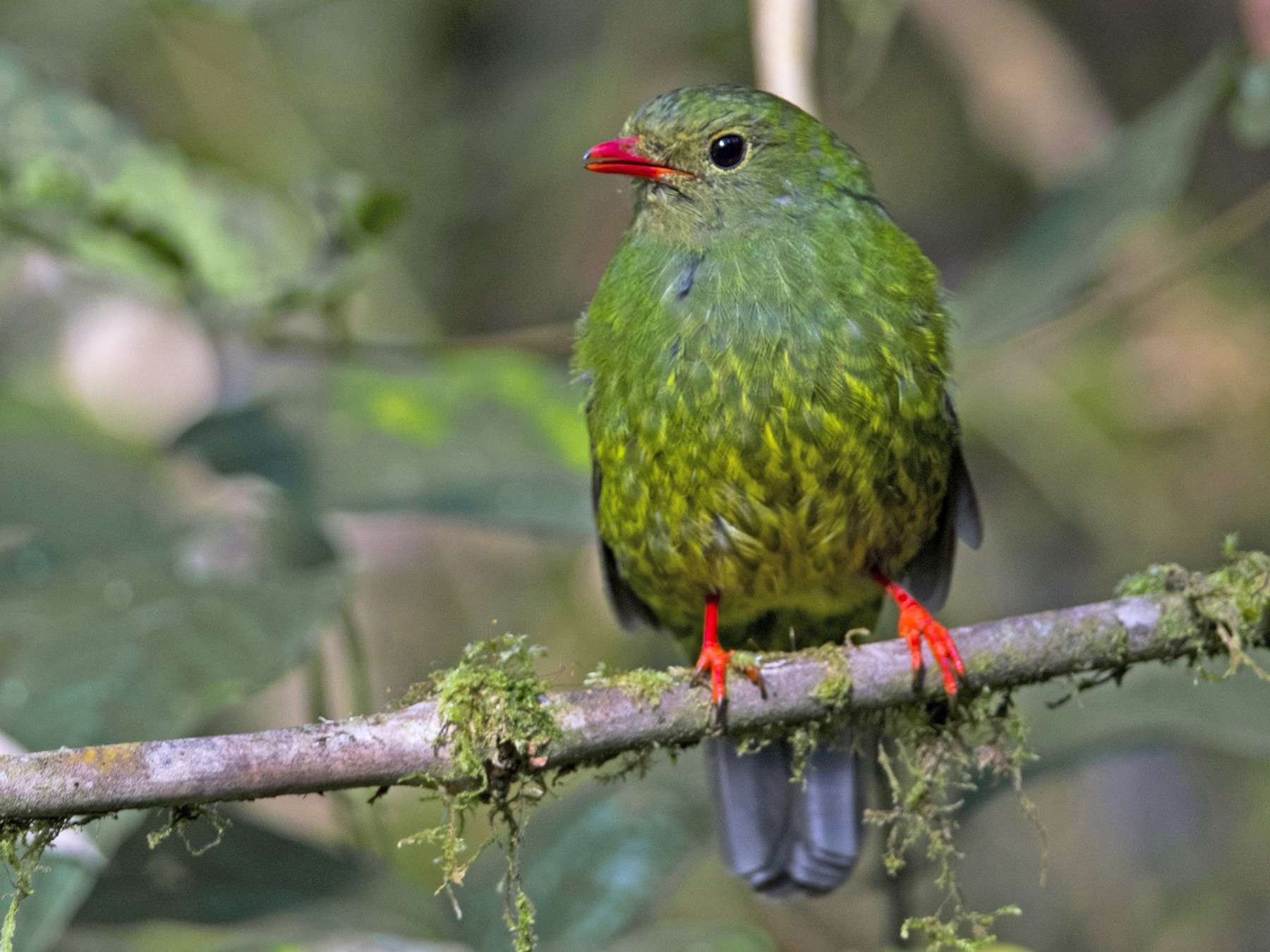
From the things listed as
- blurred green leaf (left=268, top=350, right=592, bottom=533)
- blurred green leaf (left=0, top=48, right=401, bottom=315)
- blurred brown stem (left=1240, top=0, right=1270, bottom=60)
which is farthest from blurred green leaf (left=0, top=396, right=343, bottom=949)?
blurred brown stem (left=1240, top=0, right=1270, bottom=60)

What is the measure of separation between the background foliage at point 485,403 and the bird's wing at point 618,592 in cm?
14

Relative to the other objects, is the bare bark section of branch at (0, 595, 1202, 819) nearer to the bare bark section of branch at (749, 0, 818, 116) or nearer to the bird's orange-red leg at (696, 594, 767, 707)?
the bird's orange-red leg at (696, 594, 767, 707)

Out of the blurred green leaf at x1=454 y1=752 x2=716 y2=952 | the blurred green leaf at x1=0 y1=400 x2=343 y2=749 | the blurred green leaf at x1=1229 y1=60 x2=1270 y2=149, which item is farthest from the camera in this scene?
the blurred green leaf at x1=1229 y1=60 x2=1270 y2=149

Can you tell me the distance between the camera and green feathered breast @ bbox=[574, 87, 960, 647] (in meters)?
2.66

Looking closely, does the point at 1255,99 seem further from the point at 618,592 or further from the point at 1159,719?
the point at 618,592

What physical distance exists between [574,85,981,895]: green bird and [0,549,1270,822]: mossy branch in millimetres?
126

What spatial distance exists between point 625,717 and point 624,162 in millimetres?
1248

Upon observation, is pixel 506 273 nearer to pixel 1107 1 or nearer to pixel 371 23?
pixel 371 23

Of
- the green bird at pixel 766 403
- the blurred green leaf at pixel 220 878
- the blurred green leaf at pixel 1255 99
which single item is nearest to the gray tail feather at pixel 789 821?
the green bird at pixel 766 403

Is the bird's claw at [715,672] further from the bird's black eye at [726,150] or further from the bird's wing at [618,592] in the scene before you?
the bird's black eye at [726,150]

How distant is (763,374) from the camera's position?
104 inches

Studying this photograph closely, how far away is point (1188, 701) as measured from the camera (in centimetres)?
295

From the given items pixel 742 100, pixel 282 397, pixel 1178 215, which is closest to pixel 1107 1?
pixel 1178 215

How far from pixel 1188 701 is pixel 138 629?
220 centimetres
